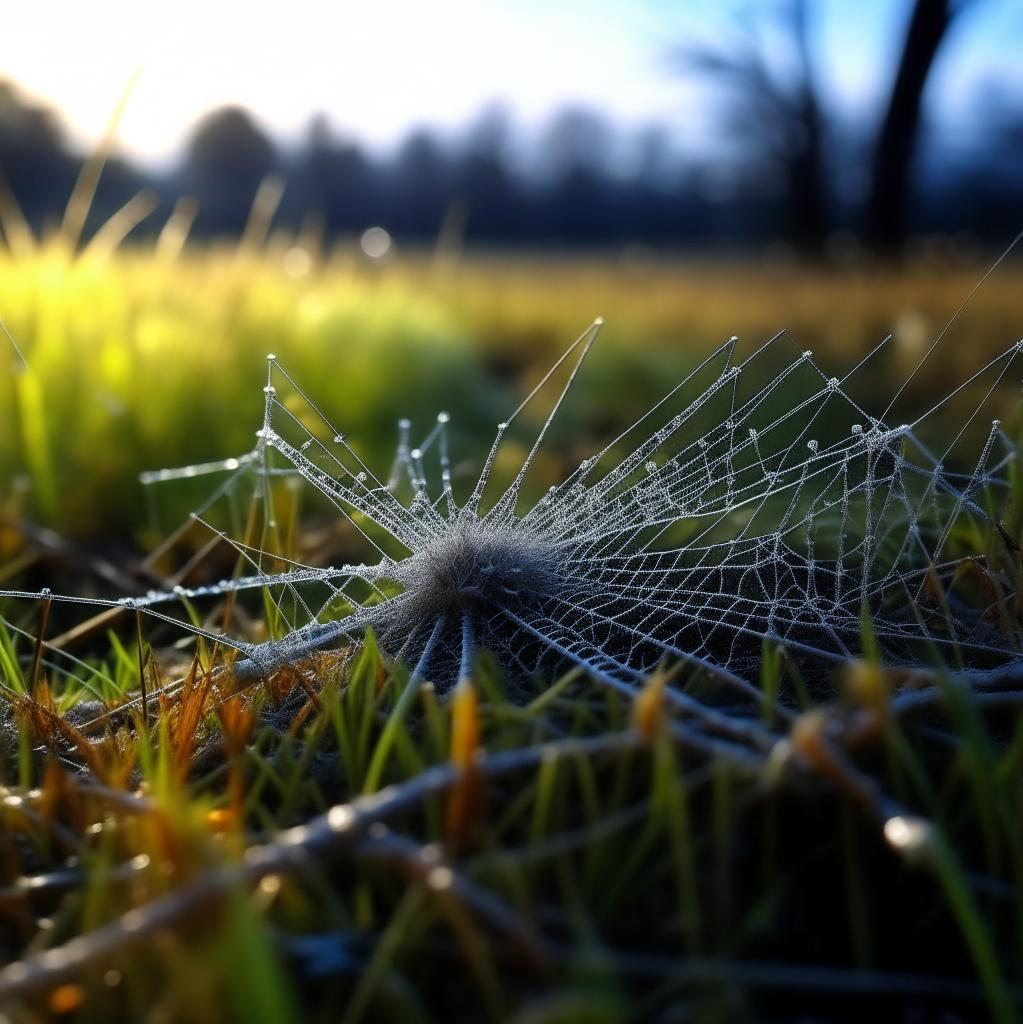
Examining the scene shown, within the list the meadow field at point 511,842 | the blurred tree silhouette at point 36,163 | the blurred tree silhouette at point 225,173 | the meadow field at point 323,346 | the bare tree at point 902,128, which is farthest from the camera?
the blurred tree silhouette at point 225,173

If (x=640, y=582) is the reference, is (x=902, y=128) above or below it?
above

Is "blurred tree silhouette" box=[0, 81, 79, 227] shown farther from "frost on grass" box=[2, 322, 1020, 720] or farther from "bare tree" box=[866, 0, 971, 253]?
"frost on grass" box=[2, 322, 1020, 720]

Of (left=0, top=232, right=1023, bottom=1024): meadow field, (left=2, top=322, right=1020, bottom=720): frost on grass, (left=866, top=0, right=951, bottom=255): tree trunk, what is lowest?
(left=0, top=232, right=1023, bottom=1024): meadow field

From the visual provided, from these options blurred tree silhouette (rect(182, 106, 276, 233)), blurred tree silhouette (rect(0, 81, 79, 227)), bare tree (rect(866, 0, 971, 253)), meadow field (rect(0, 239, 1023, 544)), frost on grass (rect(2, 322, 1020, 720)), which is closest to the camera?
frost on grass (rect(2, 322, 1020, 720))

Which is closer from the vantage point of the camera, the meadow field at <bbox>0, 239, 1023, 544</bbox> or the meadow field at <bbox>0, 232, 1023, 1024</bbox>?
the meadow field at <bbox>0, 232, 1023, 1024</bbox>

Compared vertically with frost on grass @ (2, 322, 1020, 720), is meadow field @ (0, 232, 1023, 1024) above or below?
below

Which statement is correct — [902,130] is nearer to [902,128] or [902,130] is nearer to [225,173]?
[902,128]

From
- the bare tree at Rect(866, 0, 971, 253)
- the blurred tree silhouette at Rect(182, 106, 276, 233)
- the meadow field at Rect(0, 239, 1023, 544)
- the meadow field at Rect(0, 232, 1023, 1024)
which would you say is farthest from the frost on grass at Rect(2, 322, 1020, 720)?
the blurred tree silhouette at Rect(182, 106, 276, 233)

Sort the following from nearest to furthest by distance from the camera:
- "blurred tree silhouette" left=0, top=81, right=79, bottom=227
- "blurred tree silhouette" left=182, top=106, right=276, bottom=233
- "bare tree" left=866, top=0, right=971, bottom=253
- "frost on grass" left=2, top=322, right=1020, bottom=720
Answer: "frost on grass" left=2, top=322, right=1020, bottom=720 → "bare tree" left=866, top=0, right=971, bottom=253 → "blurred tree silhouette" left=0, top=81, right=79, bottom=227 → "blurred tree silhouette" left=182, top=106, right=276, bottom=233

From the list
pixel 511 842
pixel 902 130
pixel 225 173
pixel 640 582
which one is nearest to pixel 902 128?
pixel 902 130

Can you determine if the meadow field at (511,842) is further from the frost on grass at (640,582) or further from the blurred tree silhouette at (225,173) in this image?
the blurred tree silhouette at (225,173)

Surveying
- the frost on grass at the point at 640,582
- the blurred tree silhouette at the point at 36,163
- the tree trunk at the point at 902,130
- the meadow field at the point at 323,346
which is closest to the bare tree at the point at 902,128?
the tree trunk at the point at 902,130

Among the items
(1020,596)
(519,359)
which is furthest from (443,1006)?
(519,359)
